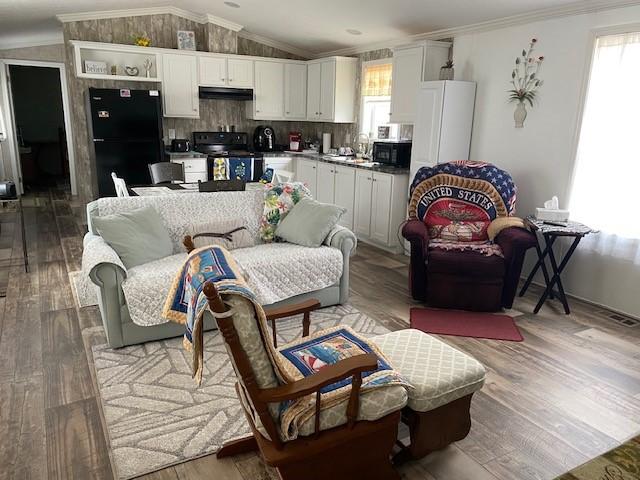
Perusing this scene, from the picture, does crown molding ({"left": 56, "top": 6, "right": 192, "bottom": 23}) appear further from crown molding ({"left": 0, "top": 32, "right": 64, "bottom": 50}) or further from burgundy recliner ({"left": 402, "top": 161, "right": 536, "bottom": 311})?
burgundy recliner ({"left": 402, "top": 161, "right": 536, "bottom": 311})

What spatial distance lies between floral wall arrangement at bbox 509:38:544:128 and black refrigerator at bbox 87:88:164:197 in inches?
165

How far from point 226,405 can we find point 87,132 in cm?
515

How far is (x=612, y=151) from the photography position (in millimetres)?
3748

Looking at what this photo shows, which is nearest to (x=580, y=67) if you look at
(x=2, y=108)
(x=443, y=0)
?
(x=443, y=0)

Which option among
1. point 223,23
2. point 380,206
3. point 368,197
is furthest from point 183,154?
point 380,206

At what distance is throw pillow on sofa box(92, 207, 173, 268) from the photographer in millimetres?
3183

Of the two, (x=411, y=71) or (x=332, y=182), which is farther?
(x=332, y=182)

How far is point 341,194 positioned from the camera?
19.7ft

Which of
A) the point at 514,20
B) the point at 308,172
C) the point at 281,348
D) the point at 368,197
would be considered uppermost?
the point at 514,20

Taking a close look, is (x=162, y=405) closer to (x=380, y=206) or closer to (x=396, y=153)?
(x=380, y=206)

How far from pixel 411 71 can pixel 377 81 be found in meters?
1.14

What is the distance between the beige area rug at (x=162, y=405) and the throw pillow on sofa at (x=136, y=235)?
1.94 feet

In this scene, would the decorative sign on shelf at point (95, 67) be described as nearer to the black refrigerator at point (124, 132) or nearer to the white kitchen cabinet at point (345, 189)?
the black refrigerator at point (124, 132)

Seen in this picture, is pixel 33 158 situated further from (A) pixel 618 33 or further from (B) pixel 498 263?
(A) pixel 618 33
